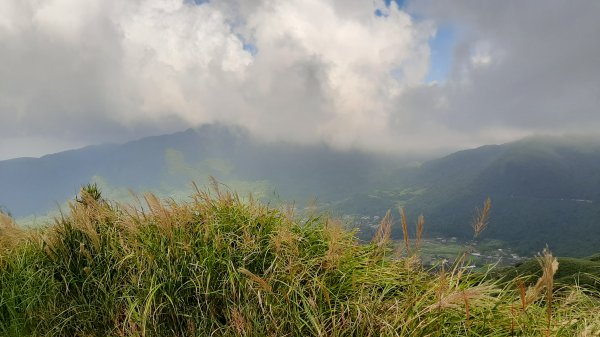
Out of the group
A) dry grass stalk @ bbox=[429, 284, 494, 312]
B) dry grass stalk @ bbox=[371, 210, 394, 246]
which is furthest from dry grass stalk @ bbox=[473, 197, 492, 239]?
dry grass stalk @ bbox=[371, 210, 394, 246]

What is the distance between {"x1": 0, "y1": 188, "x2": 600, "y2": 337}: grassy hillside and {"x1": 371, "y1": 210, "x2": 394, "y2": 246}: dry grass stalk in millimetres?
32

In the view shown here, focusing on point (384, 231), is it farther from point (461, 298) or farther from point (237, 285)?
point (237, 285)

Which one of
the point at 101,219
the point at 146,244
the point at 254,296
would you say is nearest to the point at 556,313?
the point at 254,296

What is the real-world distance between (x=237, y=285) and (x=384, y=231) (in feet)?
7.24

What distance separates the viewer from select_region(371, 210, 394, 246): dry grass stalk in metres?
5.01

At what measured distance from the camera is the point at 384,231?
17.5 feet

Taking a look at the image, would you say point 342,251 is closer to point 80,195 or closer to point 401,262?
point 401,262

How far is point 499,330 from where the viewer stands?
360 centimetres

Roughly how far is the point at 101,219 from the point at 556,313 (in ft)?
20.5

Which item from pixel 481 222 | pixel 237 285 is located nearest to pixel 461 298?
pixel 481 222

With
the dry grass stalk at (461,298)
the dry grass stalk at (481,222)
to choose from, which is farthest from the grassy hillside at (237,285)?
the dry grass stalk at (481,222)

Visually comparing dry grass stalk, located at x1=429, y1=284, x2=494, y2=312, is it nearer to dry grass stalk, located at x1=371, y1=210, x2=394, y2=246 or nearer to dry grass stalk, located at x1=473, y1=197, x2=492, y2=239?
dry grass stalk, located at x1=473, y1=197, x2=492, y2=239

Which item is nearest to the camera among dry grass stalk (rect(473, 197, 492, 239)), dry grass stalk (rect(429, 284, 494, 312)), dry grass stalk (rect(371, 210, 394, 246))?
dry grass stalk (rect(429, 284, 494, 312))

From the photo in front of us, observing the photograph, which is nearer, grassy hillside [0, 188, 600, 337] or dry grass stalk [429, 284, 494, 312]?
dry grass stalk [429, 284, 494, 312]
